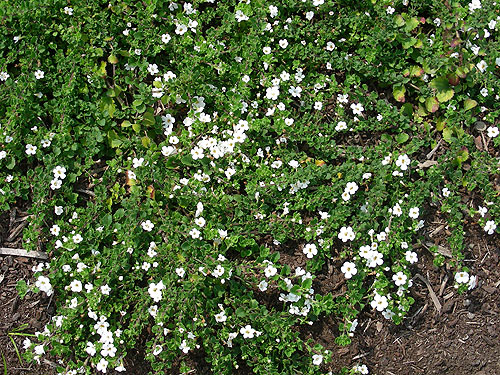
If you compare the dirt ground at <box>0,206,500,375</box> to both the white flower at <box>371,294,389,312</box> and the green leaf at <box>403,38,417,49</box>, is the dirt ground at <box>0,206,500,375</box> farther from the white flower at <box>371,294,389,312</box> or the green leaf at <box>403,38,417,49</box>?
the green leaf at <box>403,38,417,49</box>

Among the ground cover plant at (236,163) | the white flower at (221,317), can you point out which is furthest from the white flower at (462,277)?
the white flower at (221,317)

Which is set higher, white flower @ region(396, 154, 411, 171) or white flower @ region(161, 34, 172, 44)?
white flower @ region(161, 34, 172, 44)

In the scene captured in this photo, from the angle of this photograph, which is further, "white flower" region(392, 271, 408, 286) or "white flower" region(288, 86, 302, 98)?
"white flower" region(288, 86, 302, 98)

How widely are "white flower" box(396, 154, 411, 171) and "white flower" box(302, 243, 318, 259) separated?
0.86 m

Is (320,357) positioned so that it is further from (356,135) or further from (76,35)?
(76,35)

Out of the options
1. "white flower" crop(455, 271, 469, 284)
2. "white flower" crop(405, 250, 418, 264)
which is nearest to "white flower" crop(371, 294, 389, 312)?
"white flower" crop(405, 250, 418, 264)

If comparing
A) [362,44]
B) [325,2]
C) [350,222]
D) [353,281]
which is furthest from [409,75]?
[353,281]

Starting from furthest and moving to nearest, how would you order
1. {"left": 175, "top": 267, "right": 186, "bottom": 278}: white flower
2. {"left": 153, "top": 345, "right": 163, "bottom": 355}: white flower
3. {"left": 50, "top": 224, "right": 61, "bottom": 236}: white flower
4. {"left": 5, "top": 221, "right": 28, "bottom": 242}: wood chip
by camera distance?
{"left": 5, "top": 221, "right": 28, "bottom": 242}: wood chip, {"left": 50, "top": 224, "right": 61, "bottom": 236}: white flower, {"left": 175, "top": 267, "right": 186, "bottom": 278}: white flower, {"left": 153, "top": 345, "right": 163, "bottom": 355}: white flower

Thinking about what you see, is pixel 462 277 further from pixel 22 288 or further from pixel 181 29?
pixel 22 288

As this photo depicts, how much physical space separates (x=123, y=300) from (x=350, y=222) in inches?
66.4

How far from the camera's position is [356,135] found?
3.97 m

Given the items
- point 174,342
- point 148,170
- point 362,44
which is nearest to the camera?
point 174,342

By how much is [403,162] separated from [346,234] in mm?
680

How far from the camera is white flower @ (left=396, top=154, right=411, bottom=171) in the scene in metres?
3.71
